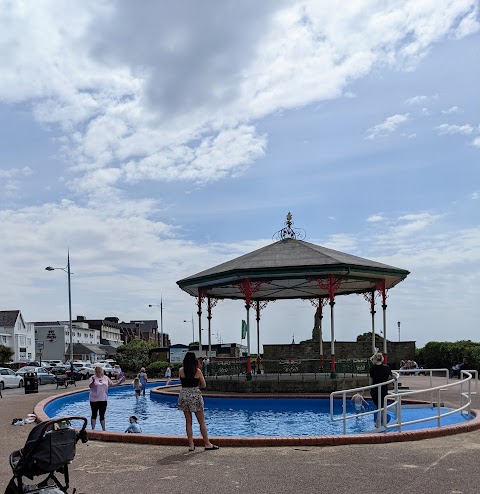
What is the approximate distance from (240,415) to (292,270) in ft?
24.3

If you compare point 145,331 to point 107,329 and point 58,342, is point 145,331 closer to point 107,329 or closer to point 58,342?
point 107,329

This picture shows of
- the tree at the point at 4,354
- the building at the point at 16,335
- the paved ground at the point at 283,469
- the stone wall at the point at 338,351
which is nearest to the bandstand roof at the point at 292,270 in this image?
the stone wall at the point at 338,351

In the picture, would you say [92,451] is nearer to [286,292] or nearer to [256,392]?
[256,392]

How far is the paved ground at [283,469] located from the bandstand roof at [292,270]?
1438cm

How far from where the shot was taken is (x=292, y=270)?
82.3 ft

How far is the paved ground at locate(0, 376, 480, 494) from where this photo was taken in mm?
7508

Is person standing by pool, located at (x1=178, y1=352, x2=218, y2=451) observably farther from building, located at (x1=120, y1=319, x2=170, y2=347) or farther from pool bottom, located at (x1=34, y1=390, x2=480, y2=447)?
building, located at (x1=120, y1=319, x2=170, y2=347)

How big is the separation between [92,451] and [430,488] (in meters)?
5.61

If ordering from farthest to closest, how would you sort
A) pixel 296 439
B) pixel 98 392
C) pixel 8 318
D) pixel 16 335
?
pixel 16 335 < pixel 8 318 < pixel 98 392 < pixel 296 439

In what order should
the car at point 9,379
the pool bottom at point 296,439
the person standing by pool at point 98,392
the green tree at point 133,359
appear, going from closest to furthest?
the pool bottom at point 296,439 → the person standing by pool at point 98,392 → the car at point 9,379 → the green tree at point 133,359

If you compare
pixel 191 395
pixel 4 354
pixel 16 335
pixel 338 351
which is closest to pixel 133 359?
pixel 338 351

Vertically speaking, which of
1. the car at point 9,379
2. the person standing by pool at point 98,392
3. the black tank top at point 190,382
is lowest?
the car at point 9,379

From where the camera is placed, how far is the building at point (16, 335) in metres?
86.8

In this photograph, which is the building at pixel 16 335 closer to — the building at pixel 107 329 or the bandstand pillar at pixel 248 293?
the building at pixel 107 329
